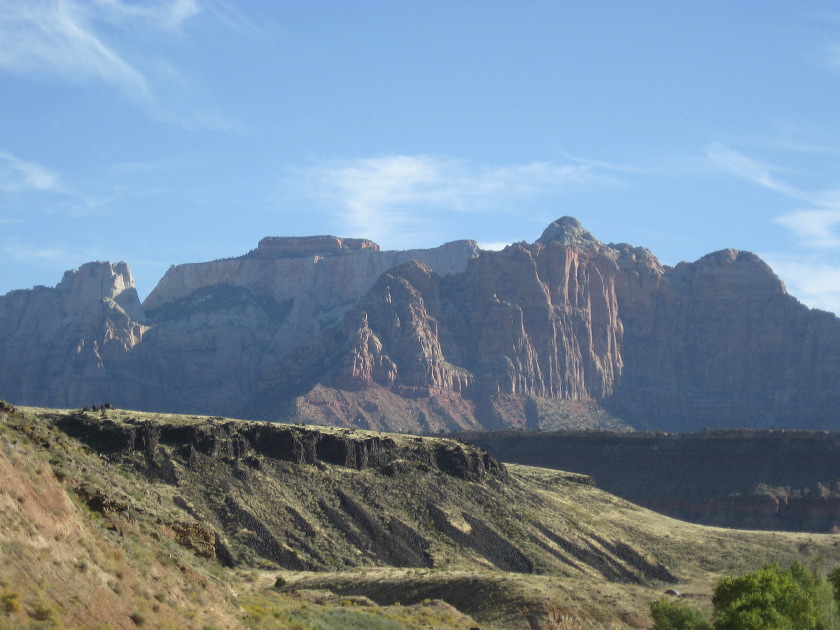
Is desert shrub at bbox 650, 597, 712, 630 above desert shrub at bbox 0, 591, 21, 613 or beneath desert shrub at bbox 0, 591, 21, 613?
beneath

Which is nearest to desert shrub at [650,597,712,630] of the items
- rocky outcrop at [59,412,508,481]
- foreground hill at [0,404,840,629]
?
foreground hill at [0,404,840,629]

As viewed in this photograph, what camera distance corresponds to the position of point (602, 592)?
3720 inches

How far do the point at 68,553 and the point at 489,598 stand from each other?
1974 inches

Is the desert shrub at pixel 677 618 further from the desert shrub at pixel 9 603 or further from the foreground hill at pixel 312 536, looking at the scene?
the desert shrub at pixel 9 603

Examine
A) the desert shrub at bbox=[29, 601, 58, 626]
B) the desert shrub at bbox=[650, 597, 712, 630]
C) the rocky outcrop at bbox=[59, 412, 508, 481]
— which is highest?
the rocky outcrop at bbox=[59, 412, 508, 481]

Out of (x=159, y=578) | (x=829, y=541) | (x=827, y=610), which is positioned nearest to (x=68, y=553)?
(x=159, y=578)

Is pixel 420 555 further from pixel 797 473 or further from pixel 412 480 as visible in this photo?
pixel 797 473

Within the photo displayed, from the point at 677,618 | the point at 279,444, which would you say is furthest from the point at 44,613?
the point at 279,444

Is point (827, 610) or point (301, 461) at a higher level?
point (301, 461)

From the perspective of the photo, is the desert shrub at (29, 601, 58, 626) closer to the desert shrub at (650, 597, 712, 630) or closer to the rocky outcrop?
the desert shrub at (650, 597, 712, 630)

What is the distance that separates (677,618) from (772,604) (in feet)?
22.8

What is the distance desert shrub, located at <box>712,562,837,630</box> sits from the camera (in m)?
68.0

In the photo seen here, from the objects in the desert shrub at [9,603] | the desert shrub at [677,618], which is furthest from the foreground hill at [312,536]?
the desert shrub at [677,618]

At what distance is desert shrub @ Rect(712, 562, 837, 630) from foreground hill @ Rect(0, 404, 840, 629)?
11.5 metres
